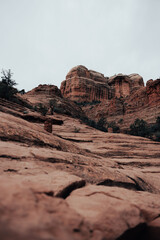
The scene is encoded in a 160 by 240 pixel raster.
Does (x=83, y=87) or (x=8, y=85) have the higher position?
(x=83, y=87)

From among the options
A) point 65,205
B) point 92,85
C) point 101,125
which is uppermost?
point 92,85

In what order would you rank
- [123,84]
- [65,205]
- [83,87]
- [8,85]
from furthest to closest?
[123,84] < [83,87] < [8,85] < [65,205]

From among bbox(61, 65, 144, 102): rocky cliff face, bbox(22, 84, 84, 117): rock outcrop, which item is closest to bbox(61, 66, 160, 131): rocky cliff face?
bbox(61, 65, 144, 102): rocky cliff face

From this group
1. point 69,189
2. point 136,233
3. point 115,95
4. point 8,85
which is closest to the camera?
point 136,233

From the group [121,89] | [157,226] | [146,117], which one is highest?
[121,89]

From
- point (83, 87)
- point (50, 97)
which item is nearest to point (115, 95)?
point (83, 87)

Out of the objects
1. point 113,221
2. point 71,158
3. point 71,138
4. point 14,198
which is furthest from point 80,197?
point 71,138

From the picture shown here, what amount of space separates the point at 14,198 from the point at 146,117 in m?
37.2

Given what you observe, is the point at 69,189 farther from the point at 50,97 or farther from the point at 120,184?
the point at 50,97

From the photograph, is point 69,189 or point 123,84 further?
point 123,84

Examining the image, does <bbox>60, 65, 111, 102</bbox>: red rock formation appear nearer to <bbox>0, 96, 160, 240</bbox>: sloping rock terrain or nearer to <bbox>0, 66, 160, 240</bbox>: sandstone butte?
<bbox>0, 66, 160, 240</bbox>: sandstone butte

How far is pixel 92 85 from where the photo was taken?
69062 mm

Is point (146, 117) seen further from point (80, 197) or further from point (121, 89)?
point (121, 89)

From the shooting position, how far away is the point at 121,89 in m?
75.1
